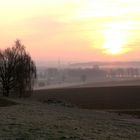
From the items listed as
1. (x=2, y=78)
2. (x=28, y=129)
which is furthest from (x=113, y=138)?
(x=2, y=78)

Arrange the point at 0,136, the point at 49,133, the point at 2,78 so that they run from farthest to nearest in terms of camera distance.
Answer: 1. the point at 2,78
2. the point at 49,133
3. the point at 0,136

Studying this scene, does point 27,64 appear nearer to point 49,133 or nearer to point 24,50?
point 24,50

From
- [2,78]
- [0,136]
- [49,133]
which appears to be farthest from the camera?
[2,78]

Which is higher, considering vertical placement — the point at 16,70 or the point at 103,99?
the point at 16,70

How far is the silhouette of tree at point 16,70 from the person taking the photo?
56.7 metres

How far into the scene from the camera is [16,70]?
56500 mm

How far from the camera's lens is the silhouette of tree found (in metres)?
56.7

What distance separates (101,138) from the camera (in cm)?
1376

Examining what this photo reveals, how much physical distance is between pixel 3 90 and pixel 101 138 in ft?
146

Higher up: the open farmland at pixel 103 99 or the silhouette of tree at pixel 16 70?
the silhouette of tree at pixel 16 70

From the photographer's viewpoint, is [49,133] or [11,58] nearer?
[49,133]

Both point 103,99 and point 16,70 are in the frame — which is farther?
point 103,99

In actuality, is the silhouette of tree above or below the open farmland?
above

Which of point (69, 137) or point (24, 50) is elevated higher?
point (24, 50)
